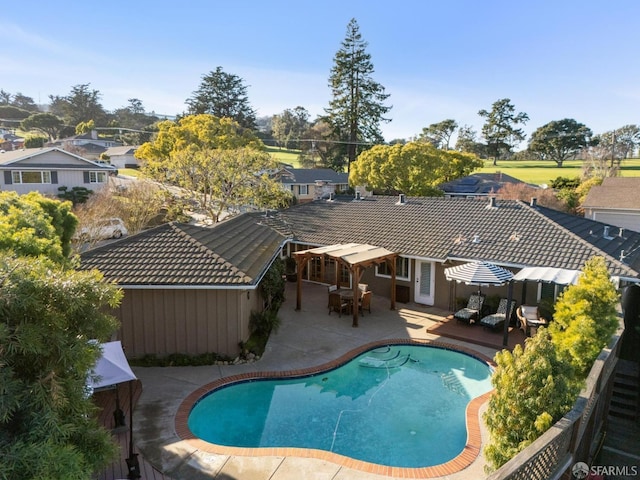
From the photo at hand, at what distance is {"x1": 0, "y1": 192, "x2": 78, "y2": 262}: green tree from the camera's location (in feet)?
22.1

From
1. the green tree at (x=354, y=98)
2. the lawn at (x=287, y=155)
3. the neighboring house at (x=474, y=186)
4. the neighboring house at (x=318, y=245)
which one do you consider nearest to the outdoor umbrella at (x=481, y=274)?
the neighboring house at (x=318, y=245)

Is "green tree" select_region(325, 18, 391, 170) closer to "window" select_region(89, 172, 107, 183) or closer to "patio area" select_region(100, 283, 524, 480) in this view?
"window" select_region(89, 172, 107, 183)

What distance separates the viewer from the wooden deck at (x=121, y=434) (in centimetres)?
748

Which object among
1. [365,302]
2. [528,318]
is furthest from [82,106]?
[528,318]

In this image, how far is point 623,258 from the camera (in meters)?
14.6

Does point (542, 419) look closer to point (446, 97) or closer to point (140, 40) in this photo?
point (140, 40)

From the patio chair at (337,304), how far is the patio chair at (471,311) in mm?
4184

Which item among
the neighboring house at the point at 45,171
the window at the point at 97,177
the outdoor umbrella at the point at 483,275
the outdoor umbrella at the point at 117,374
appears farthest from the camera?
the window at the point at 97,177

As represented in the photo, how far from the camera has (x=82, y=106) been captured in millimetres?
94125

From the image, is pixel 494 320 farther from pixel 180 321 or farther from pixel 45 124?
pixel 45 124

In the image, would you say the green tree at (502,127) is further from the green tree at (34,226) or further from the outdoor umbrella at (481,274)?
the green tree at (34,226)

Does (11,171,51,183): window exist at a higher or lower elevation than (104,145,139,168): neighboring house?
lower

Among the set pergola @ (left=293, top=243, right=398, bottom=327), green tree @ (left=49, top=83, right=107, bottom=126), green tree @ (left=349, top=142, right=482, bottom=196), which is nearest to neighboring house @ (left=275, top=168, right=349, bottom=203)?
green tree @ (left=349, top=142, right=482, bottom=196)

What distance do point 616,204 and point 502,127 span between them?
5767 centimetres
